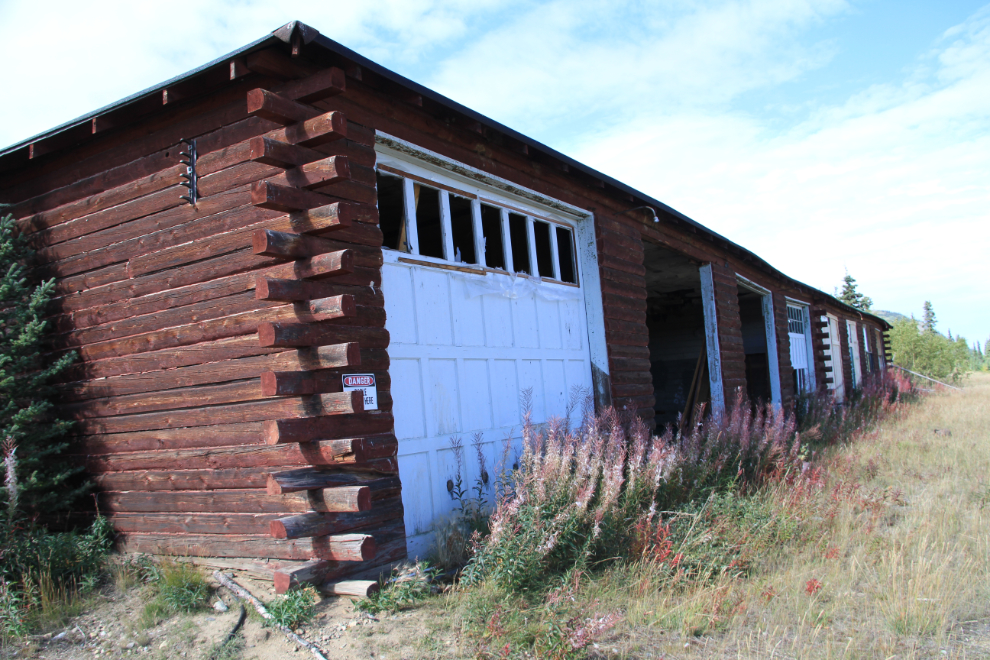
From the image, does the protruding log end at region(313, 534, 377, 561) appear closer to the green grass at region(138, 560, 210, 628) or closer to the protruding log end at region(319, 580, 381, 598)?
the protruding log end at region(319, 580, 381, 598)

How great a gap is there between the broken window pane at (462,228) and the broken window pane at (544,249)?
1209 millimetres

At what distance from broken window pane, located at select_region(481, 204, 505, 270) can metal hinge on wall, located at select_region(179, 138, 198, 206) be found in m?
2.87

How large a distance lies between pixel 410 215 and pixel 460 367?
4.77ft

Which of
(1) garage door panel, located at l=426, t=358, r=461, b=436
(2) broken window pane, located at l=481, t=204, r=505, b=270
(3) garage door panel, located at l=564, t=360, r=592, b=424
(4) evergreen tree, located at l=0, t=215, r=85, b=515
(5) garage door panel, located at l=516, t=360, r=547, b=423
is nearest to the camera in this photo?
(4) evergreen tree, located at l=0, t=215, r=85, b=515

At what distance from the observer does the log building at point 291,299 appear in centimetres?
449

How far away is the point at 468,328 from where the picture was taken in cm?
646

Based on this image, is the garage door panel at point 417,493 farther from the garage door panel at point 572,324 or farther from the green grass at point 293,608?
the garage door panel at point 572,324

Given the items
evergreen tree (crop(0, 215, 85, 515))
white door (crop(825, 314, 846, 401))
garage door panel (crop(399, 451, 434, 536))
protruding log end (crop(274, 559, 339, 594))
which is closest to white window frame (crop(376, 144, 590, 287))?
garage door panel (crop(399, 451, 434, 536))

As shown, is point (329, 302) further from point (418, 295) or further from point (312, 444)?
point (418, 295)

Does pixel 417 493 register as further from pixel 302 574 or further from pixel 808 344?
pixel 808 344

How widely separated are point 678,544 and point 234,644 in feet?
10.8

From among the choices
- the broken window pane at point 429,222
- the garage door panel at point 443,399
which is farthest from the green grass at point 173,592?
the broken window pane at point 429,222

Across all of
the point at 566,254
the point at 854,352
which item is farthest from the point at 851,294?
the point at 566,254

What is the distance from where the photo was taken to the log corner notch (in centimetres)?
429
